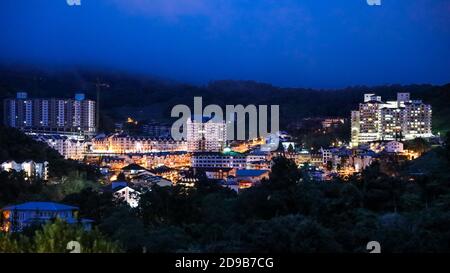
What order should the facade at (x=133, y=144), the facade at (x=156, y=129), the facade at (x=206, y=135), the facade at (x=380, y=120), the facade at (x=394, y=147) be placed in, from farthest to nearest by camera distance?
1. the facade at (x=156, y=129)
2. the facade at (x=133, y=144)
3. the facade at (x=380, y=120)
4. the facade at (x=206, y=135)
5. the facade at (x=394, y=147)

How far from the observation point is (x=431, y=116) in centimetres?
1922

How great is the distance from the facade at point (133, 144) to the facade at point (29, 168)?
10038 mm

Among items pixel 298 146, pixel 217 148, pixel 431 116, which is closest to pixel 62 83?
pixel 217 148

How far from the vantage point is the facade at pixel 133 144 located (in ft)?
71.4

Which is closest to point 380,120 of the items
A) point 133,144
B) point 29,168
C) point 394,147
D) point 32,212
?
point 394,147

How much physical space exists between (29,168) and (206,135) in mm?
10132

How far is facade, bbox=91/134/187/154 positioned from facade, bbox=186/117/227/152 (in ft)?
2.48

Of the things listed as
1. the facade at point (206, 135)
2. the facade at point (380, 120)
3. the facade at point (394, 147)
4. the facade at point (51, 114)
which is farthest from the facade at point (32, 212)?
the facade at point (380, 120)

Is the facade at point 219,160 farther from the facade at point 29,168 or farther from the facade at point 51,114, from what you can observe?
the facade at point 29,168

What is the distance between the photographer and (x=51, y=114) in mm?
23609

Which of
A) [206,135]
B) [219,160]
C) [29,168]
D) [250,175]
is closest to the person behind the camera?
[29,168]

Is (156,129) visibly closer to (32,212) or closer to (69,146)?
(69,146)

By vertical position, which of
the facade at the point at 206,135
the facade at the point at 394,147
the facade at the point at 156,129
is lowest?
the facade at the point at 394,147

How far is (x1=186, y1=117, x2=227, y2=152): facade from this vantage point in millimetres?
19562
